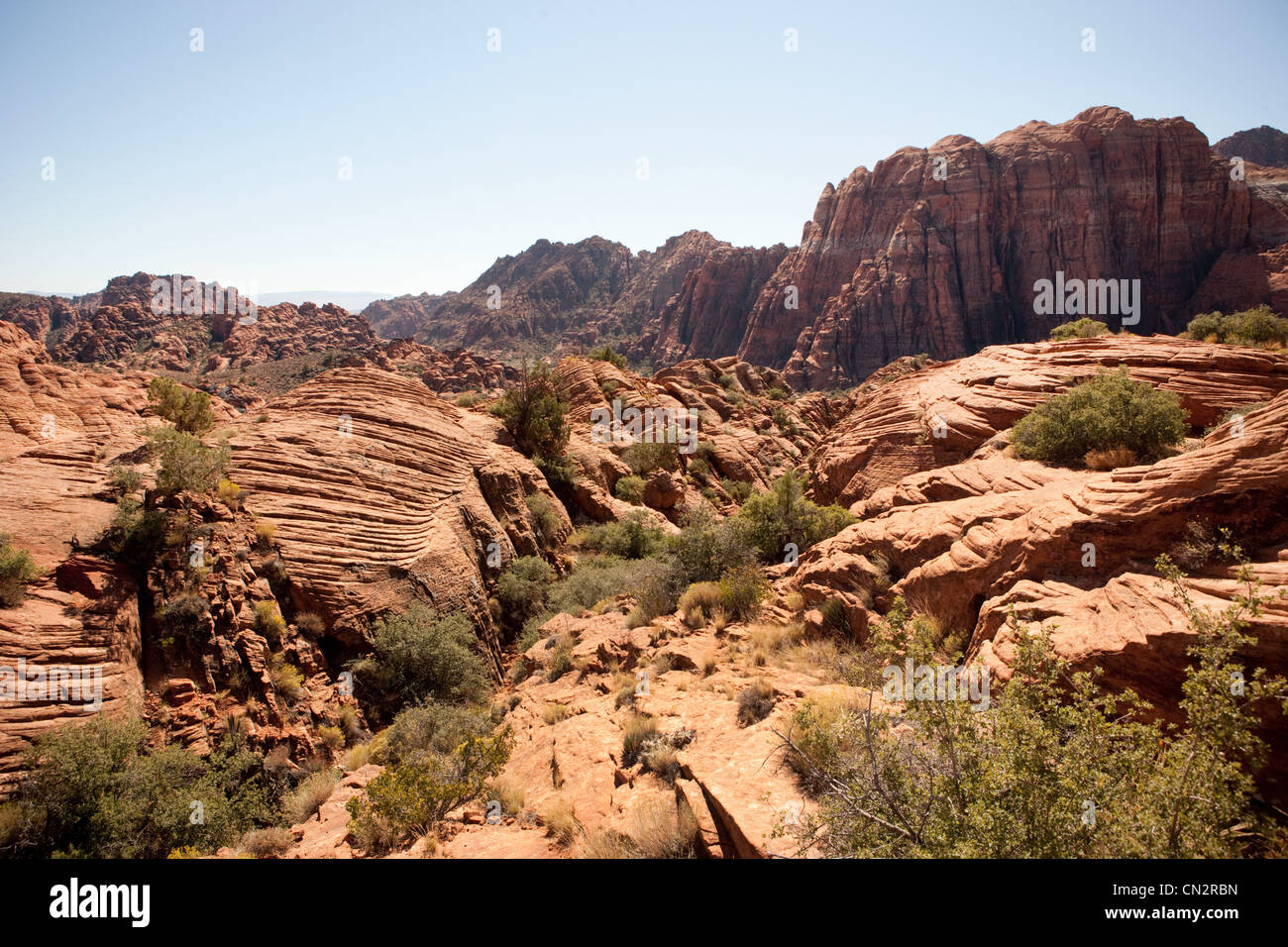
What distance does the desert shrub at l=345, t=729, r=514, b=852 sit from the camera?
5066 millimetres

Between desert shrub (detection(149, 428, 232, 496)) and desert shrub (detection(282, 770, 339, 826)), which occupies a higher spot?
desert shrub (detection(149, 428, 232, 496))

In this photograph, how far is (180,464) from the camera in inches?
355

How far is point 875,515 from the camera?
35.2ft

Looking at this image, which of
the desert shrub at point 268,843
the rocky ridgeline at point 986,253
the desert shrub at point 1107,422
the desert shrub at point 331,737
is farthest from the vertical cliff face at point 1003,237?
the desert shrub at point 268,843

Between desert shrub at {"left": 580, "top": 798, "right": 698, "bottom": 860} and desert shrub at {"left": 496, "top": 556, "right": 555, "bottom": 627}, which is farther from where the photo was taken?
desert shrub at {"left": 496, "top": 556, "right": 555, "bottom": 627}

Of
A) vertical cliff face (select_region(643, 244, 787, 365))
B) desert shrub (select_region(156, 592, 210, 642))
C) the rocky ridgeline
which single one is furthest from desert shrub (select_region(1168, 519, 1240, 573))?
vertical cliff face (select_region(643, 244, 787, 365))

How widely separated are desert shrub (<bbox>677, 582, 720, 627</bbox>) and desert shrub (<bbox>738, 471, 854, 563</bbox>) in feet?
6.71

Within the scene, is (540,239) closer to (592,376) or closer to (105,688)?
(592,376)

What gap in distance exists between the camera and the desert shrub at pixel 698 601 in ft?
32.4

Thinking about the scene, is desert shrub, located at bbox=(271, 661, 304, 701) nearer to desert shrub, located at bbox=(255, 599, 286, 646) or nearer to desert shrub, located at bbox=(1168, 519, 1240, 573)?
desert shrub, located at bbox=(255, 599, 286, 646)

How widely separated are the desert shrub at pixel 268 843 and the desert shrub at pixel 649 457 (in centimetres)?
1839

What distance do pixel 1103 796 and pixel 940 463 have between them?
404 inches
